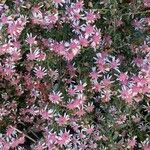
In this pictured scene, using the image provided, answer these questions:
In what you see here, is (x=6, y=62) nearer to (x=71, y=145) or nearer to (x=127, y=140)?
(x=71, y=145)

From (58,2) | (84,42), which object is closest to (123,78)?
(84,42)

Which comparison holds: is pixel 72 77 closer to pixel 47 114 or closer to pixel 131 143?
pixel 47 114

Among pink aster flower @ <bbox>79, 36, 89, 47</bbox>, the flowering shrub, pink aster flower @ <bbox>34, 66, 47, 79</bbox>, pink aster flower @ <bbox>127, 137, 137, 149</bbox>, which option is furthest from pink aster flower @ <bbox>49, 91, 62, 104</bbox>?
pink aster flower @ <bbox>127, 137, 137, 149</bbox>

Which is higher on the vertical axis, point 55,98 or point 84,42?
point 84,42

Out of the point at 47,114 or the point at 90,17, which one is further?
the point at 90,17

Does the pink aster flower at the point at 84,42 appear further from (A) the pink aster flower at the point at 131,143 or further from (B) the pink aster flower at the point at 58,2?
(A) the pink aster flower at the point at 131,143

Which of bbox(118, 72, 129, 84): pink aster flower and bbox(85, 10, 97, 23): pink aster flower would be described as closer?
bbox(118, 72, 129, 84): pink aster flower

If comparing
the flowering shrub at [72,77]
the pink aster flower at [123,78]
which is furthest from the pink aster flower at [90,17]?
the pink aster flower at [123,78]

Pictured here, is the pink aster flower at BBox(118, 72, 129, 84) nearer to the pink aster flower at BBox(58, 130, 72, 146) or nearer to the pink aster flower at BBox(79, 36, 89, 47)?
the pink aster flower at BBox(79, 36, 89, 47)

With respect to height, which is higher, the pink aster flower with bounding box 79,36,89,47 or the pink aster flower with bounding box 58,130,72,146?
the pink aster flower with bounding box 79,36,89,47

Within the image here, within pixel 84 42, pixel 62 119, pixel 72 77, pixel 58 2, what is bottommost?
pixel 62 119
